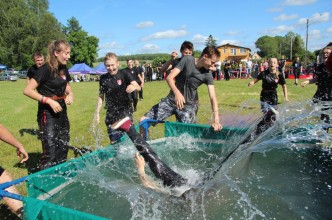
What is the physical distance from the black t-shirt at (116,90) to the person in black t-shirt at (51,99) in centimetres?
83

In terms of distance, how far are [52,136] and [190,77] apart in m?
2.42

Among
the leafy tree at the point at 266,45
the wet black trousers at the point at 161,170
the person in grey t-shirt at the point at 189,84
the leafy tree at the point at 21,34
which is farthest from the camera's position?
the leafy tree at the point at 266,45

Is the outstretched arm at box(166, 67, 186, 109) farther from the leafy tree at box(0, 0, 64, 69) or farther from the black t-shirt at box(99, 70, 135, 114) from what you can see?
the leafy tree at box(0, 0, 64, 69)

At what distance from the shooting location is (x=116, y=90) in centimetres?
503

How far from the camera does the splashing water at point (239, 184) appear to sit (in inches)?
129

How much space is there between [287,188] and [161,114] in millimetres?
2610

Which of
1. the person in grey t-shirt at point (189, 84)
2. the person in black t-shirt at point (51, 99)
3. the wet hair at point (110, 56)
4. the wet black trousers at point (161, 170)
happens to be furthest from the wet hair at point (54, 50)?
the person in grey t-shirt at point (189, 84)

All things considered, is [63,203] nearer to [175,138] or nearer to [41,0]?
[175,138]

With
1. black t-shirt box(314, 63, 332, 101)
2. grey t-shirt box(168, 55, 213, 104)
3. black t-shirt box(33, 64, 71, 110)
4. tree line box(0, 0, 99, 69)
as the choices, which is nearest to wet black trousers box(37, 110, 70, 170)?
black t-shirt box(33, 64, 71, 110)

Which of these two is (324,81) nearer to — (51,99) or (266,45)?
(51,99)

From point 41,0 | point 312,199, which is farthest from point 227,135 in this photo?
point 41,0

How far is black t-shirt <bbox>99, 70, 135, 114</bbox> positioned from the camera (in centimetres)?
503

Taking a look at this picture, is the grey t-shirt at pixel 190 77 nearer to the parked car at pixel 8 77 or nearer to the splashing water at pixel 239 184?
the splashing water at pixel 239 184

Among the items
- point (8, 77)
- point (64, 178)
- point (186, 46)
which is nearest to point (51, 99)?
point (64, 178)
